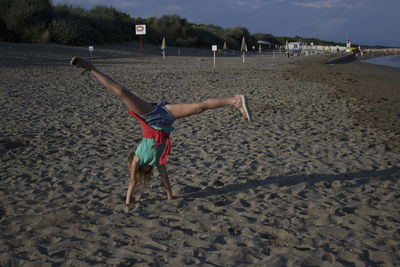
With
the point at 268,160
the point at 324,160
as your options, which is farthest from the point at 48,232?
the point at 324,160

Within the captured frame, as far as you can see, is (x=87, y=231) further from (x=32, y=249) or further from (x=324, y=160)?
(x=324, y=160)

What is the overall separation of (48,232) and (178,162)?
7.73 ft

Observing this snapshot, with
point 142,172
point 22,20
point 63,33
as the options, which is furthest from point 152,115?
point 22,20

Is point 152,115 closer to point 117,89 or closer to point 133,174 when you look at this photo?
point 117,89

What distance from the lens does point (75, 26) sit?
2753 centimetres

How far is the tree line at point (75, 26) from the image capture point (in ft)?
82.2

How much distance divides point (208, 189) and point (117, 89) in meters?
1.92

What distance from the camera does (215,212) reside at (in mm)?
3676

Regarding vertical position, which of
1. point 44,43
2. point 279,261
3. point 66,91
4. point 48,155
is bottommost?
point 279,261

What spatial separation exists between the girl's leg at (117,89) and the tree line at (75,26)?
25.3 meters

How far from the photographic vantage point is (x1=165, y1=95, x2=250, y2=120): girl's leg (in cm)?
321

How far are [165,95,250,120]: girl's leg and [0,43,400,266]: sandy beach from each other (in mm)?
1153

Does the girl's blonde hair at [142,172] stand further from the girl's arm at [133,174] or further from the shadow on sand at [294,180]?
the shadow on sand at [294,180]

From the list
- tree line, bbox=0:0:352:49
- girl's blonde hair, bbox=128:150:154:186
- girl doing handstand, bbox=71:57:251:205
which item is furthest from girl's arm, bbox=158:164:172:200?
tree line, bbox=0:0:352:49
